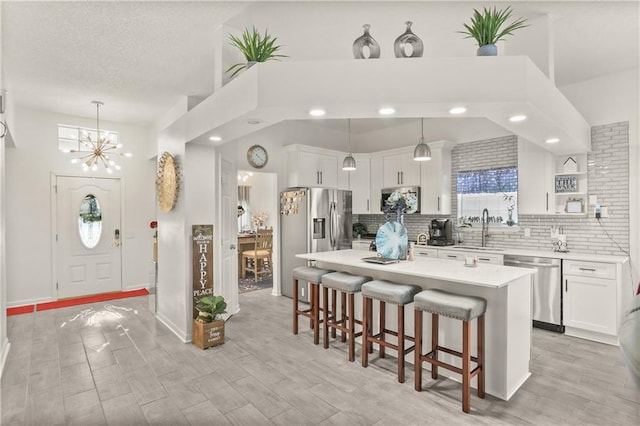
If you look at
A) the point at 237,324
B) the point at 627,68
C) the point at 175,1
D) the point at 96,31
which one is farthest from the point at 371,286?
the point at 627,68

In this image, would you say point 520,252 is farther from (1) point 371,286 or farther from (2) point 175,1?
(2) point 175,1

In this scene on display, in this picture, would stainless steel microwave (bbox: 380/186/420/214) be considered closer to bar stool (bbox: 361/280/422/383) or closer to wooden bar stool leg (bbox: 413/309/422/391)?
bar stool (bbox: 361/280/422/383)

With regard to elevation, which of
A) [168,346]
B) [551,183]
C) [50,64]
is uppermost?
[50,64]

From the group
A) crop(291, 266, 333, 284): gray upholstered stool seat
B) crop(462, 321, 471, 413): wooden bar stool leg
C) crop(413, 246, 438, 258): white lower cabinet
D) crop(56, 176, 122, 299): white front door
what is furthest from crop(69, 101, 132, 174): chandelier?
crop(462, 321, 471, 413): wooden bar stool leg

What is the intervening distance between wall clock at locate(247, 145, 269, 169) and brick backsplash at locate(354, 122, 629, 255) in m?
3.51

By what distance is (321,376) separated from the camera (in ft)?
10.1

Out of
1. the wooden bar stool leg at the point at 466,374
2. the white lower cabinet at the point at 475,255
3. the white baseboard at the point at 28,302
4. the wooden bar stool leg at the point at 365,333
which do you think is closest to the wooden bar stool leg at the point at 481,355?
the wooden bar stool leg at the point at 466,374

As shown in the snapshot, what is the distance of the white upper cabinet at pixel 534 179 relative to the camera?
14.8ft

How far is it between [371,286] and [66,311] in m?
4.51

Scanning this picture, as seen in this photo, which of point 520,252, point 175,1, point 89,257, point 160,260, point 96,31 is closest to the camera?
point 175,1

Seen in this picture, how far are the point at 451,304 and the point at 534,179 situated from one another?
9.50ft

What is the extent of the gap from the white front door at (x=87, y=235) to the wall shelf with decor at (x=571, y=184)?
6.69 m

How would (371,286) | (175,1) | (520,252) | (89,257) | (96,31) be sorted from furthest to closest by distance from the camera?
1. (89,257)
2. (520,252)
3. (371,286)
4. (96,31)
5. (175,1)

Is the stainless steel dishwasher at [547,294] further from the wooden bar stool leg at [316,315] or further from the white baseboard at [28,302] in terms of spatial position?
the white baseboard at [28,302]
